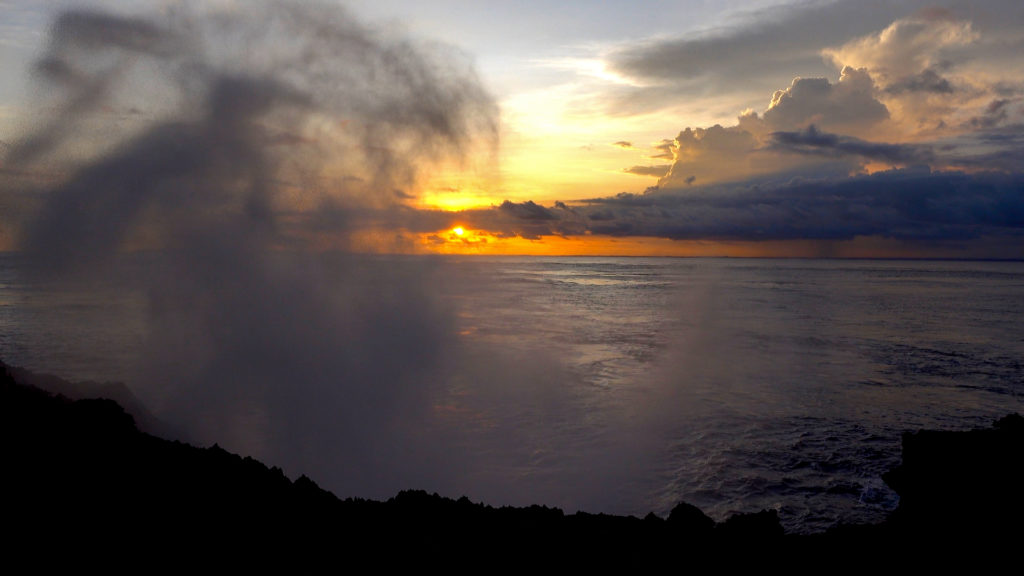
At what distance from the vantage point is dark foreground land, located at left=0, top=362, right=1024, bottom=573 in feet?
24.1

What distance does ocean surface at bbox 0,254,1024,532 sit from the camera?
16578 mm

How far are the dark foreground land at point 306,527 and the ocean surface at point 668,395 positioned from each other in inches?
210

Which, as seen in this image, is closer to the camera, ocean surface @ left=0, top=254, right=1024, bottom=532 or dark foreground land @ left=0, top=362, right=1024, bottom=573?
dark foreground land @ left=0, top=362, right=1024, bottom=573

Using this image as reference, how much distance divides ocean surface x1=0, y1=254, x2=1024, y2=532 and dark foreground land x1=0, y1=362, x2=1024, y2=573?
17.5ft

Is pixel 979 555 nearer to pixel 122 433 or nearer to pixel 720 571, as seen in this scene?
pixel 720 571

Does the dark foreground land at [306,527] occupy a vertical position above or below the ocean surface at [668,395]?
above

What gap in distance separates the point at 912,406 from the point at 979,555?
1911cm

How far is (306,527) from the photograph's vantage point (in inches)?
327

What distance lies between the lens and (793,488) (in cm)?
1595

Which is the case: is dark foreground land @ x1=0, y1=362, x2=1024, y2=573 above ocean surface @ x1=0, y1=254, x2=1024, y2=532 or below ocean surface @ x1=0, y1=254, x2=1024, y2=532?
above

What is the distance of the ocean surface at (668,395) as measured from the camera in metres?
16.6

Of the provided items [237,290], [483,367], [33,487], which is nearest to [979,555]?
[33,487]

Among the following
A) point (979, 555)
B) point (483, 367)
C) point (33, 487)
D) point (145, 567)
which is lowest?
point (483, 367)

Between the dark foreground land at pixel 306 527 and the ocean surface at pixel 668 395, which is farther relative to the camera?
the ocean surface at pixel 668 395
